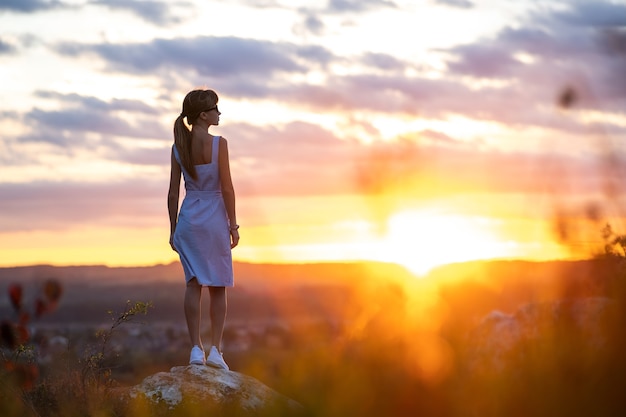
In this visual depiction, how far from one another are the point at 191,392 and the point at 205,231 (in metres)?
1.61

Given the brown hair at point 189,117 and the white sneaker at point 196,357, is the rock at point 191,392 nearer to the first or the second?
the white sneaker at point 196,357

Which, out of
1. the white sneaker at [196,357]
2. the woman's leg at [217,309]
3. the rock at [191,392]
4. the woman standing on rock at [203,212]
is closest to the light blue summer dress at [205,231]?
the woman standing on rock at [203,212]

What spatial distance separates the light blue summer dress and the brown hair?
99mm

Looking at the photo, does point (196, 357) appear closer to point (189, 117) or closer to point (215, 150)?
point (215, 150)

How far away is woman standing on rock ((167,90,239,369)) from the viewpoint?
9.73 meters

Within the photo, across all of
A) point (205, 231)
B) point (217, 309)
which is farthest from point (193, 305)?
point (205, 231)

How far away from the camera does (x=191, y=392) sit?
30.4 feet

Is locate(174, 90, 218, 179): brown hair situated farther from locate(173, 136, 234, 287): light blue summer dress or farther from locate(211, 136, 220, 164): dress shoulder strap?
locate(211, 136, 220, 164): dress shoulder strap

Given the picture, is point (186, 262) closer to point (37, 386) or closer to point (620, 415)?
point (37, 386)

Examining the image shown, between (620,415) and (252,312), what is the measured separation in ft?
425

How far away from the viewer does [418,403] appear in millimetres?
6469

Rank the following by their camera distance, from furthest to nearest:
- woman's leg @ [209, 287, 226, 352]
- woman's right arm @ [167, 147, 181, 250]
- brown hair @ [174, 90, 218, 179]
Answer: woman's right arm @ [167, 147, 181, 250], woman's leg @ [209, 287, 226, 352], brown hair @ [174, 90, 218, 179]

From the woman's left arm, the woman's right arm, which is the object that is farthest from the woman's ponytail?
the woman's left arm

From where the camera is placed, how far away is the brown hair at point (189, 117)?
9695mm
